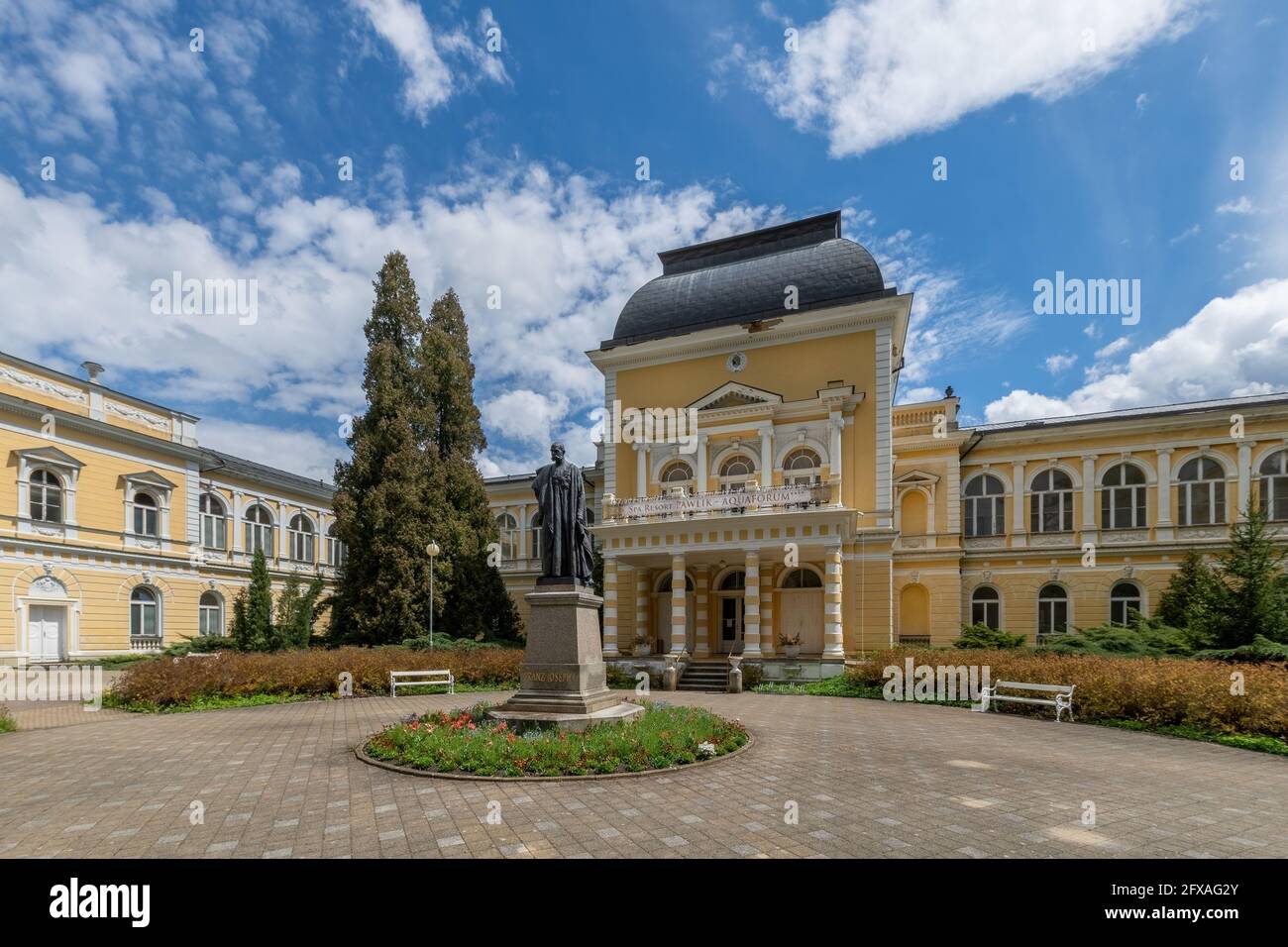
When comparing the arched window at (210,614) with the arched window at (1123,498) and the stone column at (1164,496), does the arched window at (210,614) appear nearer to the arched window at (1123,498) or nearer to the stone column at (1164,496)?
the arched window at (1123,498)

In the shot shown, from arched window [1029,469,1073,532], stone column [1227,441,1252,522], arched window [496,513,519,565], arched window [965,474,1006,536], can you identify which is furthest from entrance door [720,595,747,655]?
stone column [1227,441,1252,522]

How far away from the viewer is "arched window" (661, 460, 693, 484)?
78.8ft

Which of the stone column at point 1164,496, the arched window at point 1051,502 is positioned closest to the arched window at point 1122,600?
the stone column at point 1164,496

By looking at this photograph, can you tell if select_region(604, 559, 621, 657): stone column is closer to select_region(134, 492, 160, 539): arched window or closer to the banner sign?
the banner sign

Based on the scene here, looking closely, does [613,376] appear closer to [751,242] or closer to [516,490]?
[751,242]

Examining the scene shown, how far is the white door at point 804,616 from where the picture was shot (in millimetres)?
21578

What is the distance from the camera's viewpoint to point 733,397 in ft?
76.7

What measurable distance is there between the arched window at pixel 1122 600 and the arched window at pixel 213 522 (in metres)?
37.6

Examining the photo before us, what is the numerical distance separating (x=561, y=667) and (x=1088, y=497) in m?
23.4

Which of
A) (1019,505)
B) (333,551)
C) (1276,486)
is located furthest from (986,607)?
(333,551)

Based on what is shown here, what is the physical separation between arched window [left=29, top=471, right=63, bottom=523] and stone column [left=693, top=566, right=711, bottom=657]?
76.1ft

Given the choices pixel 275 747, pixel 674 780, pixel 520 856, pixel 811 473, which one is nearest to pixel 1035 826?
pixel 674 780

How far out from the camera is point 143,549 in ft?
84.9

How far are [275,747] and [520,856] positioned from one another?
649 centimetres
